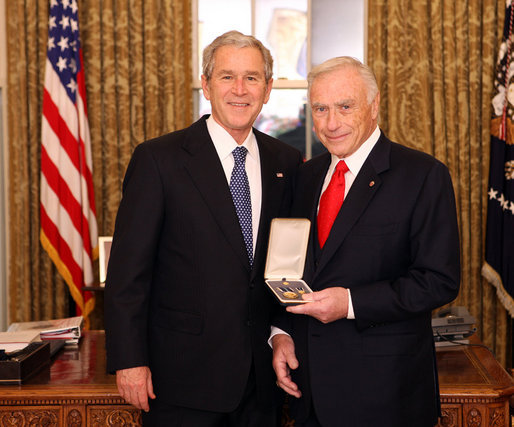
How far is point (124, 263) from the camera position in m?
2.18

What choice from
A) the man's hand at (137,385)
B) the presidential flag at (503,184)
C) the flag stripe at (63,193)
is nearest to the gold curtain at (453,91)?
the presidential flag at (503,184)

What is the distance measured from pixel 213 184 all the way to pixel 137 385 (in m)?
0.70

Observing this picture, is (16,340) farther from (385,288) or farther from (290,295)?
(385,288)

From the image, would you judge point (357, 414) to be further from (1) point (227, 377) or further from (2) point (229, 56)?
(2) point (229, 56)

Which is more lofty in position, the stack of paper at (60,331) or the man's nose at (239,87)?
the man's nose at (239,87)

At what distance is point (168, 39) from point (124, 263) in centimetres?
318

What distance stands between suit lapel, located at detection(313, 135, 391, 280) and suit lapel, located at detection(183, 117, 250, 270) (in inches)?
12.0

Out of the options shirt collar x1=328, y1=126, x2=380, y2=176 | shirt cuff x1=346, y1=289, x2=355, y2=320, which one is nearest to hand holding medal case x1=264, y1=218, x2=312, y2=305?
shirt cuff x1=346, y1=289, x2=355, y2=320

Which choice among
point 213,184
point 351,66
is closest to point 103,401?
point 213,184

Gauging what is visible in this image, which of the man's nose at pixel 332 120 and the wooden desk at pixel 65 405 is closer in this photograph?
the man's nose at pixel 332 120

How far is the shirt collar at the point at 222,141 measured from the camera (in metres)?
2.34

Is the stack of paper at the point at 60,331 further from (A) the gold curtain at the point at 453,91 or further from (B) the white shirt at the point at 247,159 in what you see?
(A) the gold curtain at the point at 453,91

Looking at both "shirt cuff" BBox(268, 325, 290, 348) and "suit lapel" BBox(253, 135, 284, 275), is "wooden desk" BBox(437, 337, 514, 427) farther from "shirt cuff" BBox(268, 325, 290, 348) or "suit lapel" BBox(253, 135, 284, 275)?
"suit lapel" BBox(253, 135, 284, 275)

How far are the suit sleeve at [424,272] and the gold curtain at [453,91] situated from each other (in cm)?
302
